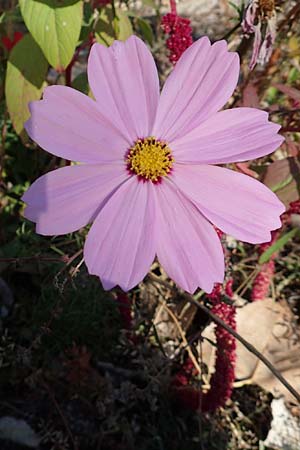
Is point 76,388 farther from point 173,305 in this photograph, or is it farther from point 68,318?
point 173,305

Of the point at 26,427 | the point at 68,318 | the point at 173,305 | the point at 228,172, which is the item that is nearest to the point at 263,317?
the point at 173,305

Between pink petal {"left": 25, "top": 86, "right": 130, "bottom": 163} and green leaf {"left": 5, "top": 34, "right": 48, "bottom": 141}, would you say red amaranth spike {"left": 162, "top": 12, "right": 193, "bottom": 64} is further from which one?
green leaf {"left": 5, "top": 34, "right": 48, "bottom": 141}

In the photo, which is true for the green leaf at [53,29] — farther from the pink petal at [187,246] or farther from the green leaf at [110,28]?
the pink petal at [187,246]

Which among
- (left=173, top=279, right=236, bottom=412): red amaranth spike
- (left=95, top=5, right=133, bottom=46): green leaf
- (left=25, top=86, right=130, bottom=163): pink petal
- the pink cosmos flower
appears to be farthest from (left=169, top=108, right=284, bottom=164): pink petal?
(left=95, top=5, right=133, bottom=46): green leaf

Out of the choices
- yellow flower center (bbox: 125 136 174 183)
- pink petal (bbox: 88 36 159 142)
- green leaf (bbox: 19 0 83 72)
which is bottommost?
yellow flower center (bbox: 125 136 174 183)

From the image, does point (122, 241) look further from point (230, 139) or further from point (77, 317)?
point (77, 317)

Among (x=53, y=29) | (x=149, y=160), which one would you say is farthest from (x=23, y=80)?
(x=149, y=160)

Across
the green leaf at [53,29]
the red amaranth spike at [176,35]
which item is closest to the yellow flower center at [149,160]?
the red amaranth spike at [176,35]
